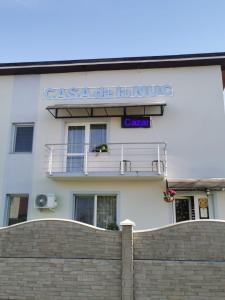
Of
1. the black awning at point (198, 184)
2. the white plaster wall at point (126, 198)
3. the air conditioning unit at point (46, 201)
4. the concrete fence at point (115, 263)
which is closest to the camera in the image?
the concrete fence at point (115, 263)

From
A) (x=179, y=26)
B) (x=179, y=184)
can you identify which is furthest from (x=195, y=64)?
(x=179, y=184)

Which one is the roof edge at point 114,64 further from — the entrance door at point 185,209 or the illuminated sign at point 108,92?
the entrance door at point 185,209

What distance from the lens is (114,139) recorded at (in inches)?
441

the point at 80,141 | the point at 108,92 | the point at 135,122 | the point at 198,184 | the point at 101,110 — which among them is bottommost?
the point at 198,184

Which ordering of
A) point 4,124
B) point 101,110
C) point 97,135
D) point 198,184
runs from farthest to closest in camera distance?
point 4,124 → point 97,135 → point 101,110 → point 198,184

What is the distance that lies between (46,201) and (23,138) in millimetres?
2942

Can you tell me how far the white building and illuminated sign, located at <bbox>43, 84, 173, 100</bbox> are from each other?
40mm

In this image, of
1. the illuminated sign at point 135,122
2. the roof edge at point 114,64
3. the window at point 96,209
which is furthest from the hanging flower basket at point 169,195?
the roof edge at point 114,64

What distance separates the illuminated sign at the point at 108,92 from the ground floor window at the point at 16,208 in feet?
13.7

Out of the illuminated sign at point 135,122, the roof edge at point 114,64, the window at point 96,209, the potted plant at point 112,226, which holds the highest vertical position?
the roof edge at point 114,64

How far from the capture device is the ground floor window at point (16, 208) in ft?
35.8

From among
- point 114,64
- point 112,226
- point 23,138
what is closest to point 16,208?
point 23,138

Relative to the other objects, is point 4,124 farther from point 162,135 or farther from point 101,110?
point 162,135

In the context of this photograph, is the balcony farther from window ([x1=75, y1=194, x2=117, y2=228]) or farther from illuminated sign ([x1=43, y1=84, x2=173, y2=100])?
illuminated sign ([x1=43, y1=84, x2=173, y2=100])
